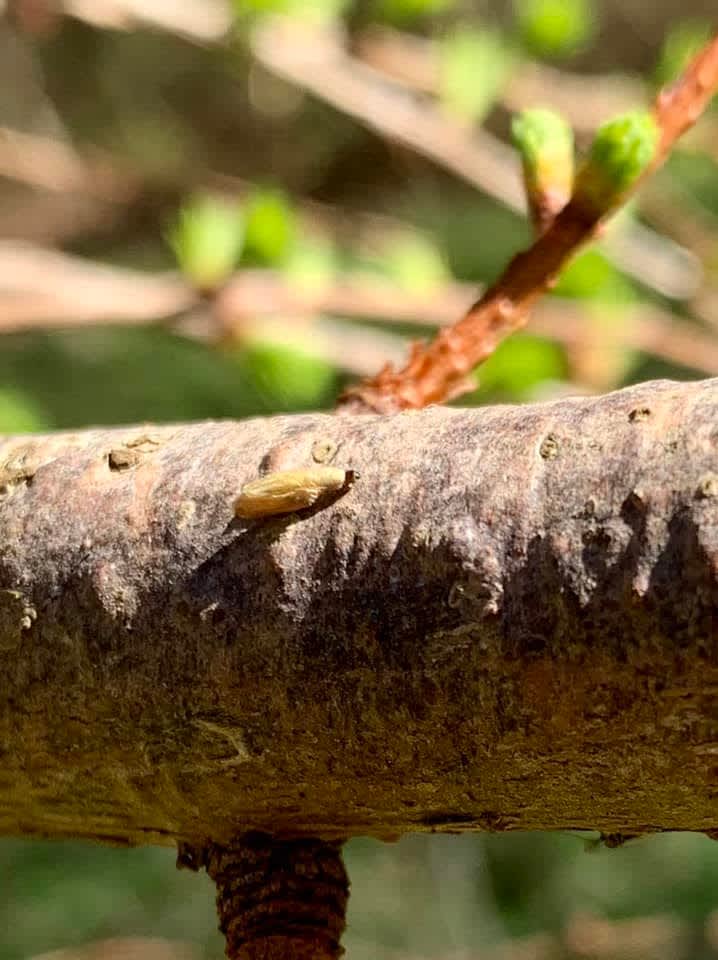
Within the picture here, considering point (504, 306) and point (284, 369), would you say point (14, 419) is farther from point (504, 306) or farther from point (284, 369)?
point (504, 306)

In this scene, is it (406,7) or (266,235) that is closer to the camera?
(266,235)

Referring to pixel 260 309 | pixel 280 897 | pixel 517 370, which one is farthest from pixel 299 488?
pixel 517 370

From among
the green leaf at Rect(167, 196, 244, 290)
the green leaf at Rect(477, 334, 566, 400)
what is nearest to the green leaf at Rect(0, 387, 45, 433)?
the green leaf at Rect(167, 196, 244, 290)

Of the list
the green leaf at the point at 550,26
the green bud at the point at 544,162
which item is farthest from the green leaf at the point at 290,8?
the green bud at the point at 544,162

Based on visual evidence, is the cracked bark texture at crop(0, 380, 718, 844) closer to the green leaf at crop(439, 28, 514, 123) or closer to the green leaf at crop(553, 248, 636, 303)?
the green leaf at crop(553, 248, 636, 303)

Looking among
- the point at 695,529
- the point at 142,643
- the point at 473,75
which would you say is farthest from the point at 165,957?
the point at 695,529

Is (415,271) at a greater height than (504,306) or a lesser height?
greater

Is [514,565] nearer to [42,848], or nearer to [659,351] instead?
[659,351]
